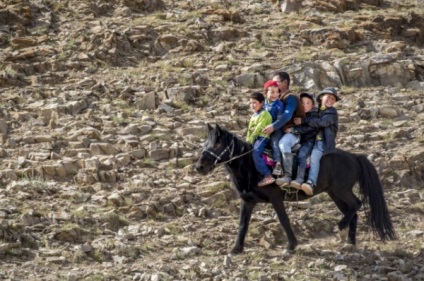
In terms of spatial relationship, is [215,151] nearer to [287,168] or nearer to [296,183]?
[287,168]

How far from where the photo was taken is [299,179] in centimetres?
1030

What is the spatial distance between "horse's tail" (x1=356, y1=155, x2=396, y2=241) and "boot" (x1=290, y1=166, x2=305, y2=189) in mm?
1146

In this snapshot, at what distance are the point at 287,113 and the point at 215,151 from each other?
1110 millimetres

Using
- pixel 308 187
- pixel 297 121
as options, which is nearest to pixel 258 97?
pixel 297 121

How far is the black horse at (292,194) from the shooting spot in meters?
10.2

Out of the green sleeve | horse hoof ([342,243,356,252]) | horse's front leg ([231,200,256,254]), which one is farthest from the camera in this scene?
horse hoof ([342,243,356,252])

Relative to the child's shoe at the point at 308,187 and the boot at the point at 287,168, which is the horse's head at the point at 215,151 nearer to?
the boot at the point at 287,168

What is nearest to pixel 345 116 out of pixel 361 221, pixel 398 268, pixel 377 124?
pixel 377 124

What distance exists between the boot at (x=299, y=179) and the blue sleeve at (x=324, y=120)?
65 cm

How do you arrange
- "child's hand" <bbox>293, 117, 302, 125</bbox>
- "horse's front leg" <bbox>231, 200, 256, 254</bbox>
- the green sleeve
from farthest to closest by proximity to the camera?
"child's hand" <bbox>293, 117, 302, 125</bbox>
"horse's front leg" <bbox>231, 200, 256, 254</bbox>
the green sleeve

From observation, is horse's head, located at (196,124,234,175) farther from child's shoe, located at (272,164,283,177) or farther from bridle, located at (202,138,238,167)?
child's shoe, located at (272,164,283,177)

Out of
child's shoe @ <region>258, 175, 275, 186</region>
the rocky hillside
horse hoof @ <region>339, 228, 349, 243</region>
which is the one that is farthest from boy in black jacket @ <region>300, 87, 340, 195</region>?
the rocky hillside

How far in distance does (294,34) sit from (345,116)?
13.6 ft

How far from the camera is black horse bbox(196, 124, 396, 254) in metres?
10.2
